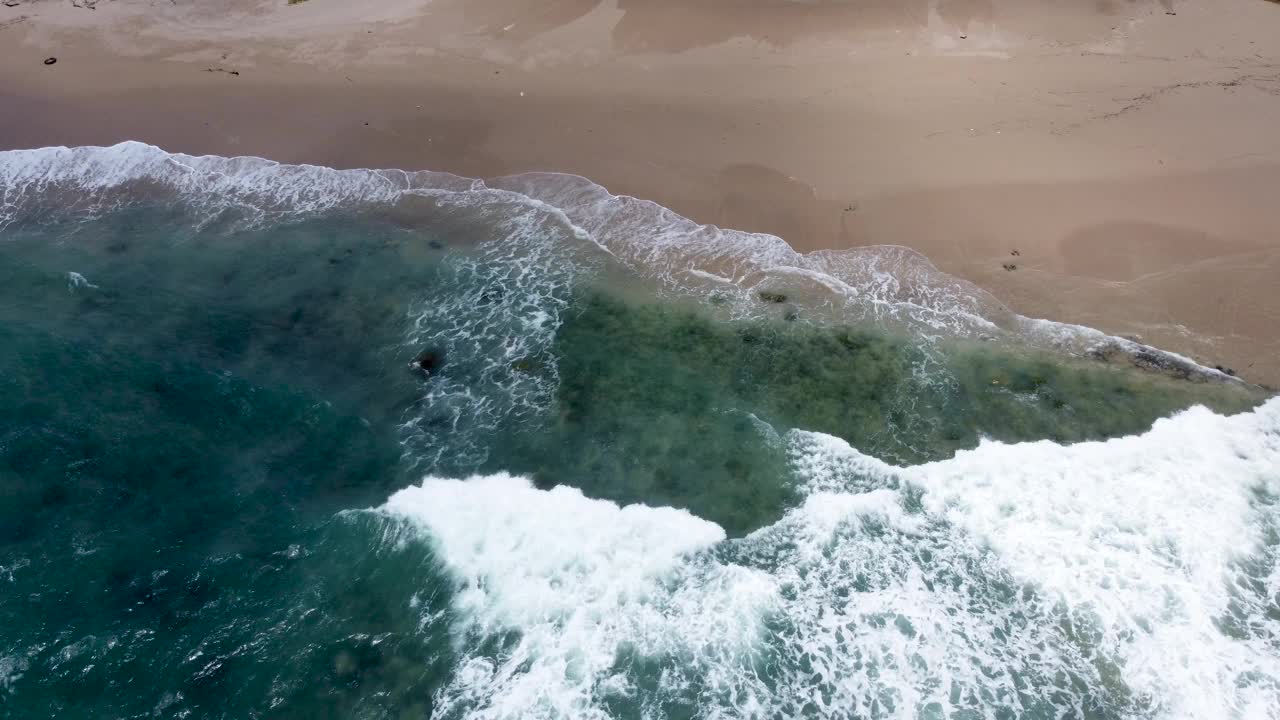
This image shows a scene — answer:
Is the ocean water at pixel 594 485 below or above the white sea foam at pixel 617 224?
below

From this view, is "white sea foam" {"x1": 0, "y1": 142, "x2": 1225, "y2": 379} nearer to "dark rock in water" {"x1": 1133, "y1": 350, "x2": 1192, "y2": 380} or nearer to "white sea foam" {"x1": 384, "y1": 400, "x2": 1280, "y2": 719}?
"dark rock in water" {"x1": 1133, "y1": 350, "x2": 1192, "y2": 380}

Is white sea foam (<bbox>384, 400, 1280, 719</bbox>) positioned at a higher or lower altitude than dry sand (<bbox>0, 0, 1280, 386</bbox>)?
lower

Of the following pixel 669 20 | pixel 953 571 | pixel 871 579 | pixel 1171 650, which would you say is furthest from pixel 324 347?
pixel 1171 650

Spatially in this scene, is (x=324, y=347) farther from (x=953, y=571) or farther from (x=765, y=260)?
(x=953, y=571)

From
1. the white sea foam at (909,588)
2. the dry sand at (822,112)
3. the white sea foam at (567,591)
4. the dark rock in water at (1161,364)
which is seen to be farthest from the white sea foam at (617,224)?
the white sea foam at (567,591)

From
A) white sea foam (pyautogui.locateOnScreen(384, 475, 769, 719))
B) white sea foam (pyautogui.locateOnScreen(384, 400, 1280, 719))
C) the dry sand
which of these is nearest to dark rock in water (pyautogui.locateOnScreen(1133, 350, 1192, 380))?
the dry sand

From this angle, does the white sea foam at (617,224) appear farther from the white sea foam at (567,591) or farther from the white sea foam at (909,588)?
the white sea foam at (567,591)
